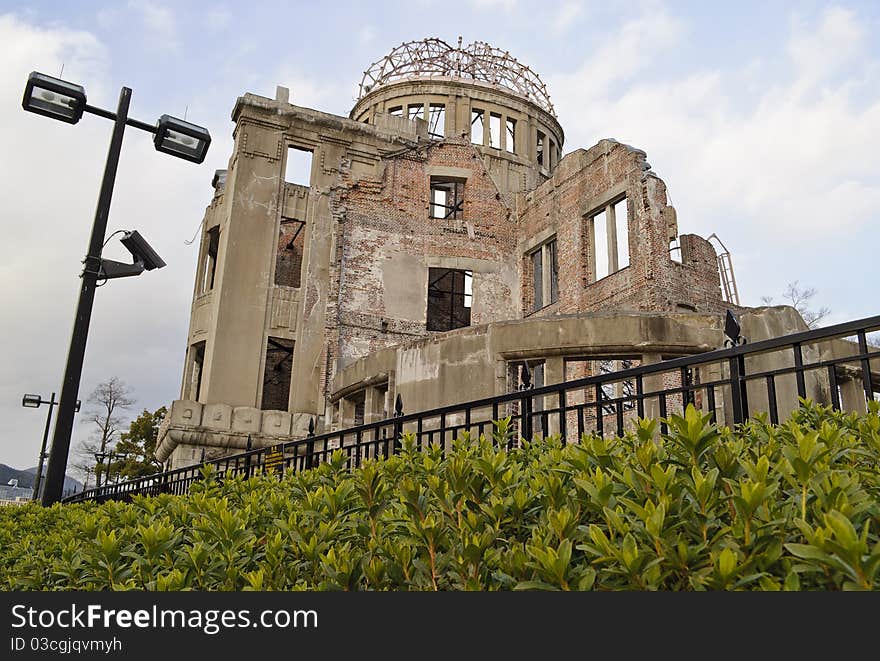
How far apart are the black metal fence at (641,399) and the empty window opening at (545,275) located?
21.1ft

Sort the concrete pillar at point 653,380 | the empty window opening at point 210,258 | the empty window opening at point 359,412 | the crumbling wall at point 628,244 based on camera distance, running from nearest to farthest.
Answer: the concrete pillar at point 653,380 → the empty window opening at point 359,412 → the crumbling wall at point 628,244 → the empty window opening at point 210,258

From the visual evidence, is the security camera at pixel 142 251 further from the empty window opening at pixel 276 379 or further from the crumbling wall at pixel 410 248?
the empty window opening at pixel 276 379

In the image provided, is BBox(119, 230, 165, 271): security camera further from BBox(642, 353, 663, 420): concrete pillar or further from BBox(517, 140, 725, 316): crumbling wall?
BBox(517, 140, 725, 316): crumbling wall

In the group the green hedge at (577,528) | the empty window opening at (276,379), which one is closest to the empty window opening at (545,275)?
the empty window opening at (276,379)

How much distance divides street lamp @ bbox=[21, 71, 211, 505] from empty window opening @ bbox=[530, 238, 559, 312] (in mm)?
18650

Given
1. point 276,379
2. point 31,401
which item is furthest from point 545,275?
point 31,401

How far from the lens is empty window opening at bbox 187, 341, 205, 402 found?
2722 cm

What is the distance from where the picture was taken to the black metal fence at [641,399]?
4.68 metres

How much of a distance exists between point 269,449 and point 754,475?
853cm

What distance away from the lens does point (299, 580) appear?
2.77 m

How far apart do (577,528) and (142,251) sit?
8.67m

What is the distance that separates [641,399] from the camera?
5133mm

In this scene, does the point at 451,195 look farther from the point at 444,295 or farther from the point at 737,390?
the point at 737,390

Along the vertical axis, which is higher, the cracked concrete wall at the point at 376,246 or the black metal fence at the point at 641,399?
the cracked concrete wall at the point at 376,246
